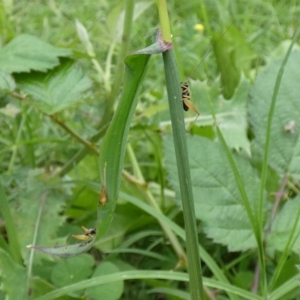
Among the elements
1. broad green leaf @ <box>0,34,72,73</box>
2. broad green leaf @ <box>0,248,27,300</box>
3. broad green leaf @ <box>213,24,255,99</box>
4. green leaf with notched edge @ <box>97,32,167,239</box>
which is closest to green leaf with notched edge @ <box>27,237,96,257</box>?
green leaf with notched edge @ <box>97,32,167,239</box>

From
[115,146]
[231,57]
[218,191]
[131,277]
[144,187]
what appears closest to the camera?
[115,146]

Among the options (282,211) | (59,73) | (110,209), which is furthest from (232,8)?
(110,209)

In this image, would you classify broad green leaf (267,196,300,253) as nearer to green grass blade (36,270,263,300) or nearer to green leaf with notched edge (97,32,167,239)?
green grass blade (36,270,263,300)

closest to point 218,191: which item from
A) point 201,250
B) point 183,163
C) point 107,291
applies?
point 201,250

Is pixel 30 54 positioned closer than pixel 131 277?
No

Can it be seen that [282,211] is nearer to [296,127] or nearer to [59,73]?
[296,127]

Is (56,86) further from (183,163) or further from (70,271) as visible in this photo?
(183,163)

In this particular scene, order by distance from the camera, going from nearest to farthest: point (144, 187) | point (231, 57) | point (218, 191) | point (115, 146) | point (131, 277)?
point (115, 146) → point (131, 277) → point (218, 191) → point (144, 187) → point (231, 57)
